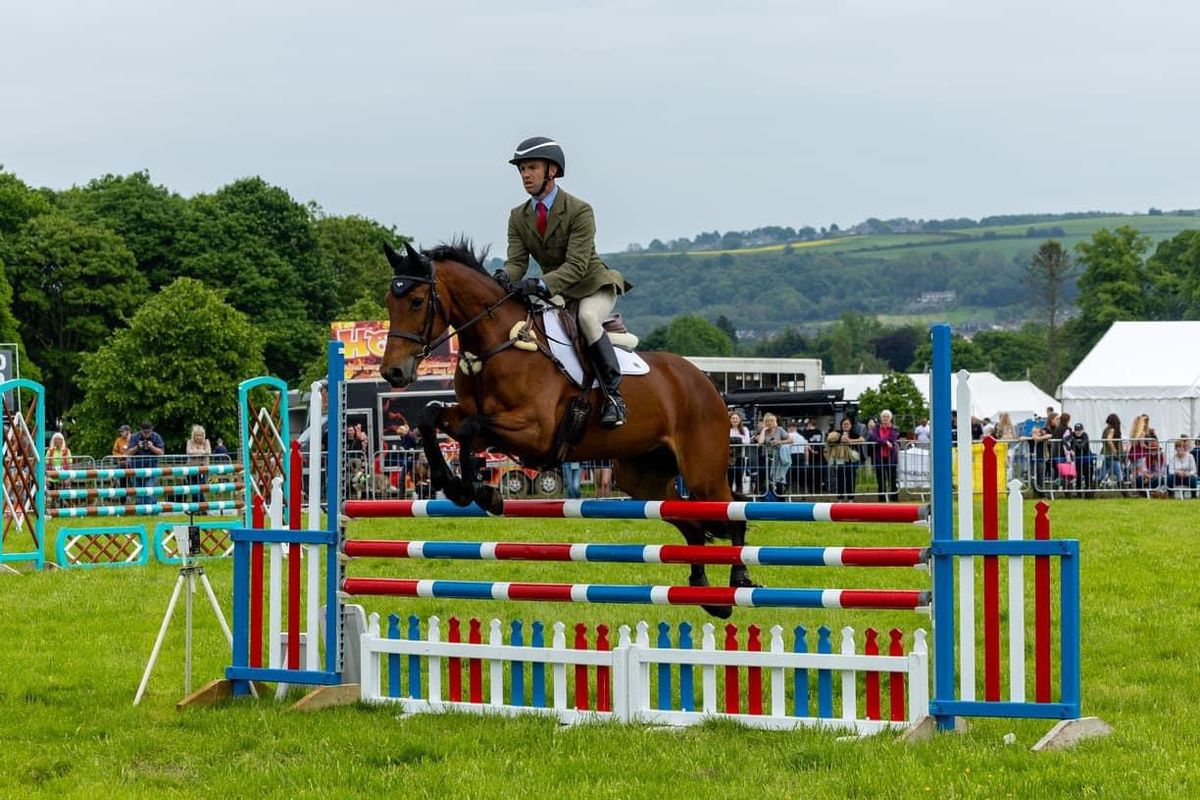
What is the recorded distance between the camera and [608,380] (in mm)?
8656

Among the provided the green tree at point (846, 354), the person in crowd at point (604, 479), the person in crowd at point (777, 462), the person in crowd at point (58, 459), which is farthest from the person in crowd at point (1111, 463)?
the green tree at point (846, 354)

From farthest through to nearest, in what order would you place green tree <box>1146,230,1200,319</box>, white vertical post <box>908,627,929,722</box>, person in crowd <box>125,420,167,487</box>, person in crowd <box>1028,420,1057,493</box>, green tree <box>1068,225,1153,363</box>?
green tree <box>1068,225,1153,363</box>, green tree <box>1146,230,1200,319</box>, person in crowd <box>1028,420,1057,493</box>, person in crowd <box>125,420,167,487</box>, white vertical post <box>908,627,929,722</box>

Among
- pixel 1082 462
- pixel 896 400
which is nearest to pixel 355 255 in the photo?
pixel 896 400

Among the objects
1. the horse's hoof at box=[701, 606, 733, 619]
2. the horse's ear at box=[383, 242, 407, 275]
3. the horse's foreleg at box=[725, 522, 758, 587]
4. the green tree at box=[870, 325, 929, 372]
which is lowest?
the horse's hoof at box=[701, 606, 733, 619]

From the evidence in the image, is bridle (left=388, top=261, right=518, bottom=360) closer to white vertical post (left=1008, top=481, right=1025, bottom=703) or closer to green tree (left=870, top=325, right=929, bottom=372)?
white vertical post (left=1008, top=481, right=1025, bottom=703)

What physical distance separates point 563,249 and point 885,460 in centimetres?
1509

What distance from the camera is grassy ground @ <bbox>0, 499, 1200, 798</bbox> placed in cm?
621

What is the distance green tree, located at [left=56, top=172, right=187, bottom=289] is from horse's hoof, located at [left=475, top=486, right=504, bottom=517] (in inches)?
2053

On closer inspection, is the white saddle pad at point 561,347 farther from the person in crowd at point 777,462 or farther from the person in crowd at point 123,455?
the person in crowd at point 123,455

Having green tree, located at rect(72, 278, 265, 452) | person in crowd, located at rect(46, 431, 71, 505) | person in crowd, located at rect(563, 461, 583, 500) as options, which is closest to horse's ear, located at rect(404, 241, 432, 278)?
person in crowd, located at rect(563, 461, 583, 500)

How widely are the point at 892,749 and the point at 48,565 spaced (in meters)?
11.4

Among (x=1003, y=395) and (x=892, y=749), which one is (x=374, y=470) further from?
(x=1003, y=395)

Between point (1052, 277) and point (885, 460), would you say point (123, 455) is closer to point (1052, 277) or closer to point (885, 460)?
point (885, 460)

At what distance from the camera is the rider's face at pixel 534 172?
8508mm
